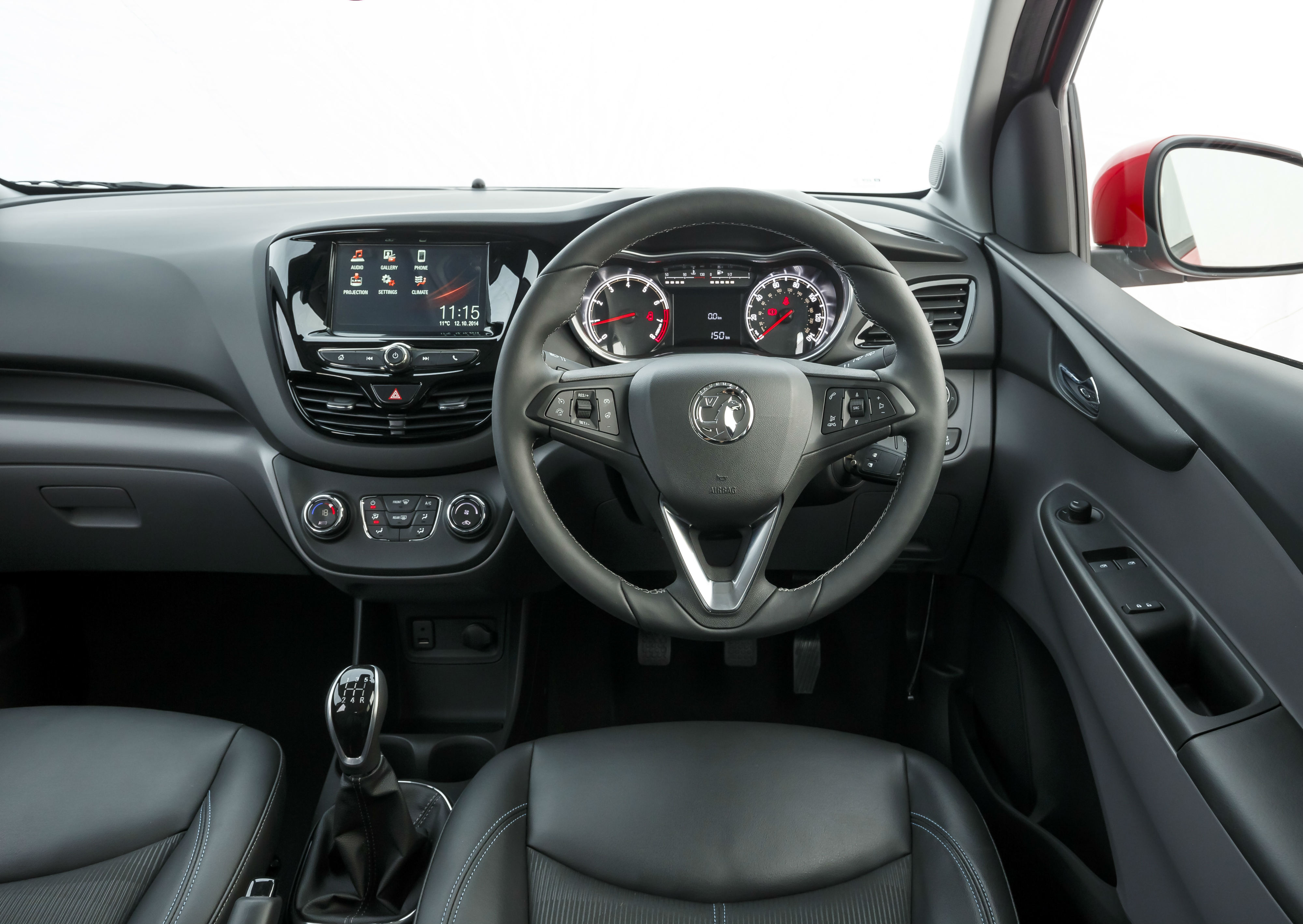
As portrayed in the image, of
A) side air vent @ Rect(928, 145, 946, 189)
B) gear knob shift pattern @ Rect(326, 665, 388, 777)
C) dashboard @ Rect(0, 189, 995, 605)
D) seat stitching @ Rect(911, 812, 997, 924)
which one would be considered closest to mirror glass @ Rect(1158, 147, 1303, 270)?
dashboard @ Rect(0, 189, 995, 605)

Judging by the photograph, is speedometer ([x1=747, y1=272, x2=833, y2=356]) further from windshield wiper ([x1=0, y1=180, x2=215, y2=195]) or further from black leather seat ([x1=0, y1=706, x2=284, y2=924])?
windshield wiper ([x1=0, y1=180, x2=215, y2=195])

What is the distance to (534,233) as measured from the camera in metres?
1.52

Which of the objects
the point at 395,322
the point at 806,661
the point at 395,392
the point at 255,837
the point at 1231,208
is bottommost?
the point at 806,661

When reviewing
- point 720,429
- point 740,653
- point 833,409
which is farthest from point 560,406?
point 740,653

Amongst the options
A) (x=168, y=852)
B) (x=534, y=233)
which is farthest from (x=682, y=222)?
(x=168, y=852)

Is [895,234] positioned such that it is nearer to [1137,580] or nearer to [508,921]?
[1137,580]

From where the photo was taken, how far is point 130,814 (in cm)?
115

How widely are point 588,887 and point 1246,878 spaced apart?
672 mm

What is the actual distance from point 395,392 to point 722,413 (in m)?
0.63

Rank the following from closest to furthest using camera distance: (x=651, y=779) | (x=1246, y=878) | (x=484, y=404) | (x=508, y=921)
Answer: (x=1246, y=878) → (x=508, y=921) → (x=651, y=779) → (x=484, y=404)

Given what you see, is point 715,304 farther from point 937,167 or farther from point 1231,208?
point 1231,208

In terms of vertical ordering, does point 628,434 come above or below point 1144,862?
above

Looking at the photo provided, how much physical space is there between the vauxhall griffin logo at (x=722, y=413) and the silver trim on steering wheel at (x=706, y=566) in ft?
0.37

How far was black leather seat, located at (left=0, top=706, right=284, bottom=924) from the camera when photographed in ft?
3.46
